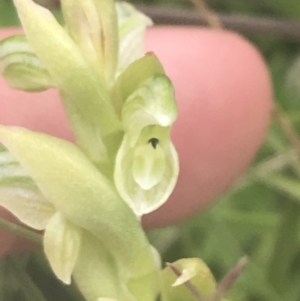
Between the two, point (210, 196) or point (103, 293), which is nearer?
point (103, 293)

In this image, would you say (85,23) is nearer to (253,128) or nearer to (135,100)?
(135,100)

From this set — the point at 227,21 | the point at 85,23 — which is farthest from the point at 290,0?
the point at 85,23

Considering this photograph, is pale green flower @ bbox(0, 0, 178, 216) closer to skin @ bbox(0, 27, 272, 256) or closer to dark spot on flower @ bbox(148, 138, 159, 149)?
dark spot on flower @ bbox(148, 138, 159, 149)

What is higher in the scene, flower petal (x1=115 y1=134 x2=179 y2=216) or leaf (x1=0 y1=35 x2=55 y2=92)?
leaf (x1=0 y1=35 x2=55 y2=92)

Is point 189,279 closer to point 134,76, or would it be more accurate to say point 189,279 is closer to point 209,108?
point 134,76

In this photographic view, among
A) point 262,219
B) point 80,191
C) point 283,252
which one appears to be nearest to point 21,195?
point 80,191

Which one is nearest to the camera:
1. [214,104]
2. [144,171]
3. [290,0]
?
[144,171]

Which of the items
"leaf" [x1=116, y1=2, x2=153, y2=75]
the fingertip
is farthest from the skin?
"leaf" [x1=116, y1=2, x2=153, y2=75]
